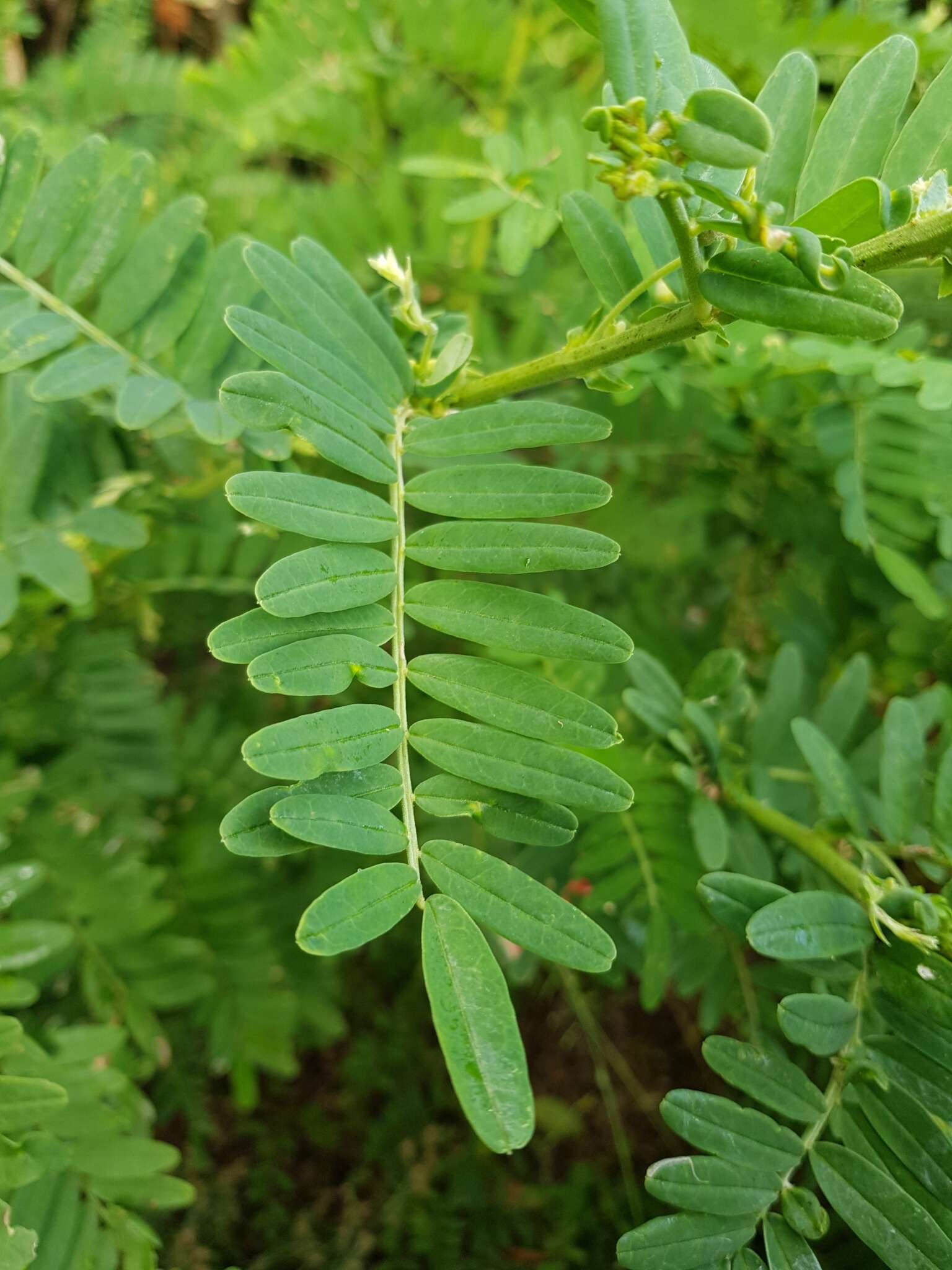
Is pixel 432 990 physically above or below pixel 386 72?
below

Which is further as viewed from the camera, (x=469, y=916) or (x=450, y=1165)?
(x=450, y=1165)

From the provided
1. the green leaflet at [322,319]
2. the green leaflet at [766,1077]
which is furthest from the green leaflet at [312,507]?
the green leaflet at [766,1077]

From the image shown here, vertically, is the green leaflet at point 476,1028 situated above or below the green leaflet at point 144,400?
below

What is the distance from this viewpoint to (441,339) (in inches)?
30.2

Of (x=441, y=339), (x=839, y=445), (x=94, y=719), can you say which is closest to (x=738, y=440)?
(x=839, y=445)

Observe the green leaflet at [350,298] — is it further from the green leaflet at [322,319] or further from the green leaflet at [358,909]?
the green leaflet at [358,909]

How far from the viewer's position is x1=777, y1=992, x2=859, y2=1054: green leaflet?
585mm

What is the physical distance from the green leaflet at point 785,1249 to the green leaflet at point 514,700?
14.0 inches

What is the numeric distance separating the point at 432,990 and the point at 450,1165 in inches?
41.4

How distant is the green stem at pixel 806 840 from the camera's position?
664mm

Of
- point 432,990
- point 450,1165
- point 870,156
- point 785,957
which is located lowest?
point 450,1165

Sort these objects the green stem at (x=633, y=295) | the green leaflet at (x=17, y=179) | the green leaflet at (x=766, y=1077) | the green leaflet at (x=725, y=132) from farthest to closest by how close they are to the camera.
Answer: the green leaflet at (x=17, y=179) < the green leaflet at (x=766, y=1077) < the green stem at (x=633, y=295) < the green leaflet at (x=725, y=132)

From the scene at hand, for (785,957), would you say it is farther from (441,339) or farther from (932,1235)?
(441,339)

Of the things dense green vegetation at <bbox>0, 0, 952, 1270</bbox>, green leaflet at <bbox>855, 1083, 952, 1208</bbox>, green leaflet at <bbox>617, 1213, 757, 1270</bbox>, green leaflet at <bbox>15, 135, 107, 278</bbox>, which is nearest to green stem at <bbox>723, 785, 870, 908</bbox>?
dense green vegetation at <bbox>0, 0, 952, 1270</bbox>
